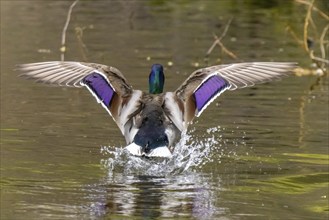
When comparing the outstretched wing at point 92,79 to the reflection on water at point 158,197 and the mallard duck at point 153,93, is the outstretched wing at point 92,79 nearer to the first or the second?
the mallard duck at point 153,93

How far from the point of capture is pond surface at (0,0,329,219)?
8.62 meters

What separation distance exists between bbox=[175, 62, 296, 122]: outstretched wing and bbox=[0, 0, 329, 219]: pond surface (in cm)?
44

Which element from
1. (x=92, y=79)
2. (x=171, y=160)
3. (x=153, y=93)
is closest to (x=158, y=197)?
(x=171, y=160)

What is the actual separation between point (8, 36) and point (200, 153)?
333 inches

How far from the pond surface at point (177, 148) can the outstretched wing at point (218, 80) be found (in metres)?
0.44

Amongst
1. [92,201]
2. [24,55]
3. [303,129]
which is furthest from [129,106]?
Answer: [24,55]

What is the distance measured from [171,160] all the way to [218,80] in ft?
2.77

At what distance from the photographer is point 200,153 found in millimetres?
10680

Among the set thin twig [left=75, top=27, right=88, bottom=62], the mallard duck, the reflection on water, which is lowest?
the reflection on water

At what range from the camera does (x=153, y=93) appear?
10.3 m

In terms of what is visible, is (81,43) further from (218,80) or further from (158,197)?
(158,197)

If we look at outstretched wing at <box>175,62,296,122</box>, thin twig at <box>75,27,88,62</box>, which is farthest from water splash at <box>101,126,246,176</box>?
thin twig at <box>75,27,88,62</box>

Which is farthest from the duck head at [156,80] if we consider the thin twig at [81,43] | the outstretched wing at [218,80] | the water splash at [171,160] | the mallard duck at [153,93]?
the thin twig at [81,43]

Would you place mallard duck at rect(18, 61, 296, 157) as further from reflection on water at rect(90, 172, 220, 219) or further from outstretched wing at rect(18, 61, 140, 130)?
reflection on water at rect(90, 172, 220, 219)
